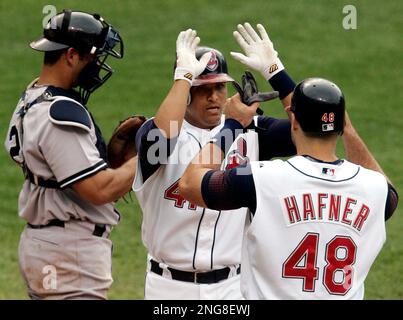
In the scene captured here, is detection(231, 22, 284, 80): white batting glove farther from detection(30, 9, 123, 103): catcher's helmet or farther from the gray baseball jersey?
the gray baseball jersey

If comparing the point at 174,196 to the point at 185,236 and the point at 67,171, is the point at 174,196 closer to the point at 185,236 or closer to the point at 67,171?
the point at 185,236

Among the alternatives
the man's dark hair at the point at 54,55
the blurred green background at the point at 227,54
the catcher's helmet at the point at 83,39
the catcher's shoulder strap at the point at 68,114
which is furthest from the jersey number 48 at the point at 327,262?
the blurred green background at the point at 227,54

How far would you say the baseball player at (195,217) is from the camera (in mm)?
6133

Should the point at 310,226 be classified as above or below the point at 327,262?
above

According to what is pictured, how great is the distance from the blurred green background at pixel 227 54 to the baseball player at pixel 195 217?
12.7 feet

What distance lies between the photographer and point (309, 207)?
16.3ft

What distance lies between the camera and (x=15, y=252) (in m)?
9.56

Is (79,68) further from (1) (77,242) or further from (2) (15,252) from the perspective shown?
(2) (15,252)

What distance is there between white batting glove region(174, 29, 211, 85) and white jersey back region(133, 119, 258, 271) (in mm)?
559

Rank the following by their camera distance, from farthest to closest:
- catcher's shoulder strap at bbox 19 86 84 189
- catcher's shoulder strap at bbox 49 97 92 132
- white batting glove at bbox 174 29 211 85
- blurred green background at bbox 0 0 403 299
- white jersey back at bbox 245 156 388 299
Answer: blurred green background at bbox 0 0 403 299, catcher's shoulder strap at bbox 19 86 84 189, catcher's shoulder strap at bbox 49 97 92 132, white batting glove at bbox 174 29 211 85, white jersey back at bbox 245 156 388 299

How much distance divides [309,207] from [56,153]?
1648 millimetres

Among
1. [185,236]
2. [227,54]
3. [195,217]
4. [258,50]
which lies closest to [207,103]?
[258,50]

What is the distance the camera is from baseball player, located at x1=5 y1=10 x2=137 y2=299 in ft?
19.6

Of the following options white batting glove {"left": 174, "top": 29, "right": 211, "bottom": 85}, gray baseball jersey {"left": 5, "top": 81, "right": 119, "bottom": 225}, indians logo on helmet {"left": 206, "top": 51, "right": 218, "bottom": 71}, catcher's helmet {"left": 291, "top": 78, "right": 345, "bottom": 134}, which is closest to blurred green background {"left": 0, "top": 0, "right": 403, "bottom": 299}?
gray baseball jersey {"left": 5, "top": 81, "right": 119, "bottom": 225}
